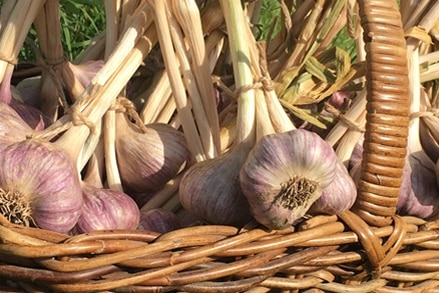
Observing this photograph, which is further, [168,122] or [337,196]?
[168,122]

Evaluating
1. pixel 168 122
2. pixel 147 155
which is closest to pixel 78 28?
pixel 168 122

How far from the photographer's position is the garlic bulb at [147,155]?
3.72 ft

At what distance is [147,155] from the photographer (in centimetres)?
113

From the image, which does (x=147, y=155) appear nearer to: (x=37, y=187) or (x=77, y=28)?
(x=37, y=187)

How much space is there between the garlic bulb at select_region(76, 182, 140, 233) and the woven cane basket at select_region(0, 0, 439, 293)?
9cm

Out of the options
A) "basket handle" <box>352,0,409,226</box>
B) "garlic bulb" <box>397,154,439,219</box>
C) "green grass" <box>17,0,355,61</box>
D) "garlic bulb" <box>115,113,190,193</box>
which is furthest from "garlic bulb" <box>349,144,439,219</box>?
"green grass" <box>17,0,355,61</box>

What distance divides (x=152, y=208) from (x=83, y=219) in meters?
0.19

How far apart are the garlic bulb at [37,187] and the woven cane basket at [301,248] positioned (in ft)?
0.13

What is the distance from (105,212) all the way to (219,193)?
14 cm

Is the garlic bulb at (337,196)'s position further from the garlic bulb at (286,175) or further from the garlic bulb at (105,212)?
the garlic bulb at (105,212)

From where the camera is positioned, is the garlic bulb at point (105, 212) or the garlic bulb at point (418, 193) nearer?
the garlic bulb at point (105, 212)

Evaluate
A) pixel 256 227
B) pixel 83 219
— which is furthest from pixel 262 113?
pixel 83 219

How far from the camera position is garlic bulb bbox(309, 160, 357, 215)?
0.98m

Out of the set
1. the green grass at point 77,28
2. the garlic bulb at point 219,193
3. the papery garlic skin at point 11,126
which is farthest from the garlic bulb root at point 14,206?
the green grass at point 77,28
